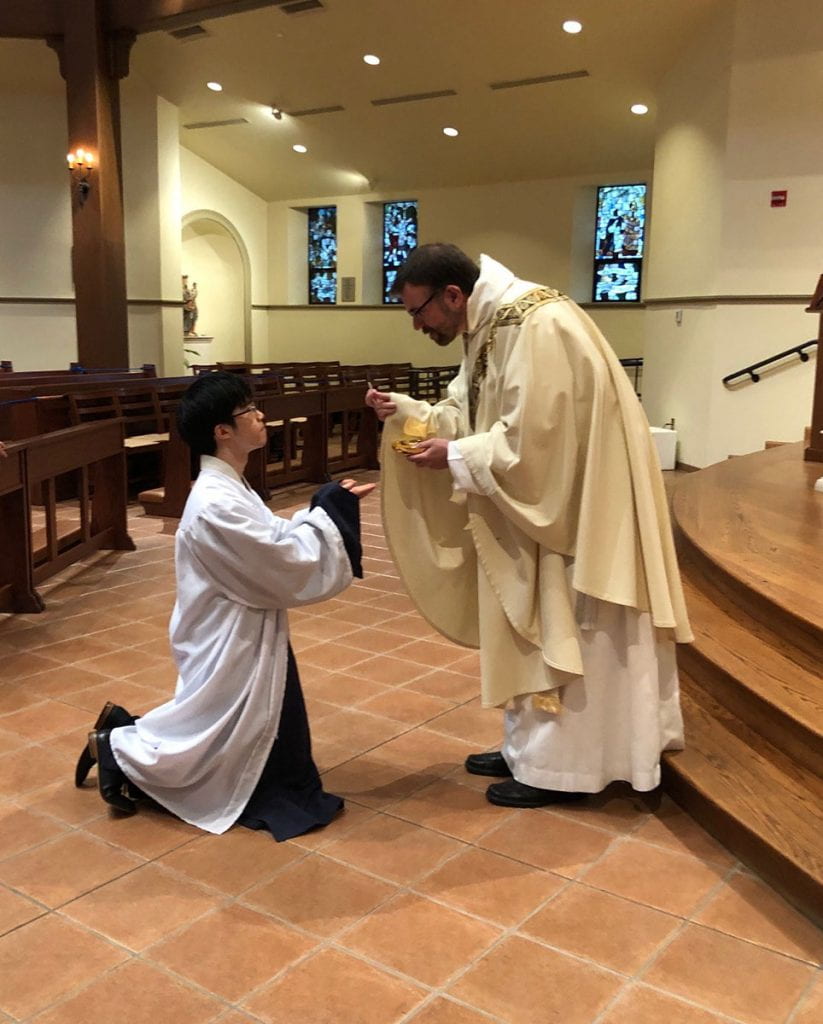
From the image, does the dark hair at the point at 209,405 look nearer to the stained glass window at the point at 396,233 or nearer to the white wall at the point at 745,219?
the white wall at the point at 745,219

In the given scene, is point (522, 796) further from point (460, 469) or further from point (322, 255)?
point (322, 255)

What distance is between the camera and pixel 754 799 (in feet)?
8.41

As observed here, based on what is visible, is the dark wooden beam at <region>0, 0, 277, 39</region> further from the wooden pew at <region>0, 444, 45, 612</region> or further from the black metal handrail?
the wooden pew at <region>0, 444, 45, 612</region>

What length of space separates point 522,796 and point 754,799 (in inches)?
24.8

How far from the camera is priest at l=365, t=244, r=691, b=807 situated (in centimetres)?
258

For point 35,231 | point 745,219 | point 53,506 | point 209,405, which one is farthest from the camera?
point 35,231

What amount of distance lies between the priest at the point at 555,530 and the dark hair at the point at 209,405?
371 mm

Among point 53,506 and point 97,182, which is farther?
point 97,182

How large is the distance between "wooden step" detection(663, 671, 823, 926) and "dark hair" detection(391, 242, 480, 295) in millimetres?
1504

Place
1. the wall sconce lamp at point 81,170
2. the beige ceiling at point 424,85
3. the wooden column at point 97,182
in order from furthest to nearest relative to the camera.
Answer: the wall sconce lamp at point 81,170 < the wooden column at point 97,182 < the beige ceiling at point 424,85

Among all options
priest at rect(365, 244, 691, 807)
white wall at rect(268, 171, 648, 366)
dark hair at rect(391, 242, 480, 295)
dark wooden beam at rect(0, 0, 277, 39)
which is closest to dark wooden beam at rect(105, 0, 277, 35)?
dark wooden beam at rect(0, 0, 277, 39)

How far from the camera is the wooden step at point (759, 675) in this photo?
266 cm

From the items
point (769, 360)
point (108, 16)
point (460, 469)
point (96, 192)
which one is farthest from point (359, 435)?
point (460, 469)

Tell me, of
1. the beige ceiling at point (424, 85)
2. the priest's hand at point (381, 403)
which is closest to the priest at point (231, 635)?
the priest's hand at point (381, 403)
